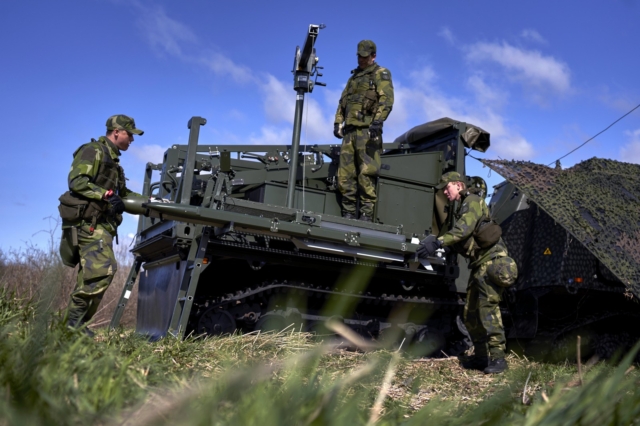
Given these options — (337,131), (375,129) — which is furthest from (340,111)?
A: (375,129)

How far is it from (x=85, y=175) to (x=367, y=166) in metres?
2.95

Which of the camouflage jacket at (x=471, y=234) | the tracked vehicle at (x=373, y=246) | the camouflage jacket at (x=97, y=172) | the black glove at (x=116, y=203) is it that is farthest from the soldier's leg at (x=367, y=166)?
the black glove at (x=116, y=203)

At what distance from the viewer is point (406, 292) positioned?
24.1 feet

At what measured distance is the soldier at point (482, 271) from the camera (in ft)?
20.1

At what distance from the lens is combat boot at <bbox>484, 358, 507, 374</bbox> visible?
5965mm

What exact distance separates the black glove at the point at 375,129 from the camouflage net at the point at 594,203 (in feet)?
4.47

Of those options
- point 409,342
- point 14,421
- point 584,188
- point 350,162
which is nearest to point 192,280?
point 350,162

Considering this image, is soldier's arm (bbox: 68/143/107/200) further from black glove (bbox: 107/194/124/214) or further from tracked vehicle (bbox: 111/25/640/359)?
tracked vehicle (bbox: 111/25/640/359)

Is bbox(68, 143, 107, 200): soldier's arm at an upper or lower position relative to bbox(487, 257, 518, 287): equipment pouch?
upper

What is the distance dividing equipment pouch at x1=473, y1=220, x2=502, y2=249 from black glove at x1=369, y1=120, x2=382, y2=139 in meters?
1.47

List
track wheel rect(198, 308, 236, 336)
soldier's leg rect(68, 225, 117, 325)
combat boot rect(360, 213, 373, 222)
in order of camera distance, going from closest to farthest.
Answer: soldier's leg rect(68, 225, 117, 325)
track wheel rect(198, 308, 236, 336)
combat boot rect(360, 213, 373, 222)

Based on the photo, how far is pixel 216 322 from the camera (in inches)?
255

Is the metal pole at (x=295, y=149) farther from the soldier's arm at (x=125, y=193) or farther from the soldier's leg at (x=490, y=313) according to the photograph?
the soldier's leg at (x=490, y=313)

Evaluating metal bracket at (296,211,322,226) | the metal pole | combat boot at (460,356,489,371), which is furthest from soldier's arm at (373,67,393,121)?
combat boot at (460,356,489,371)
